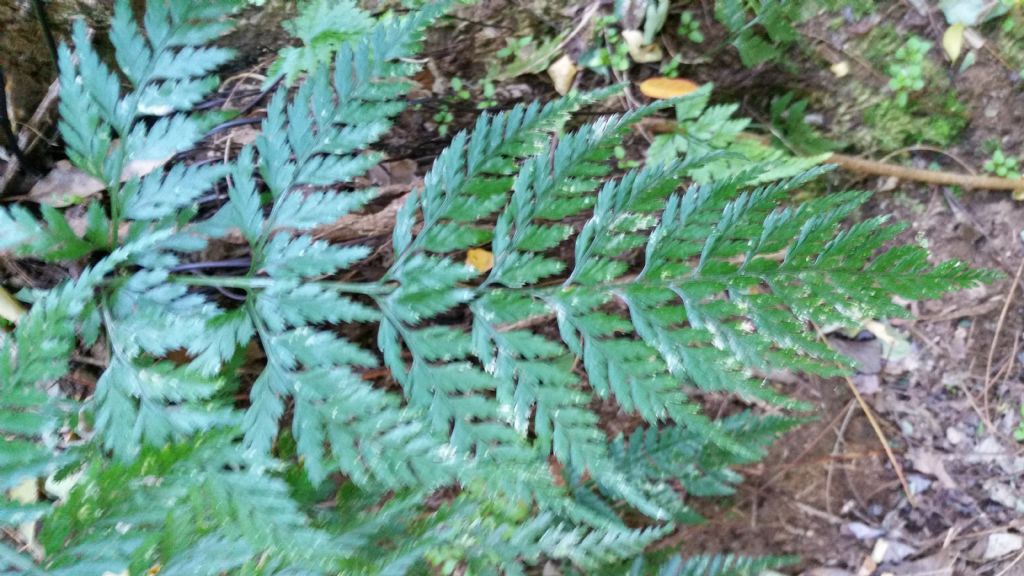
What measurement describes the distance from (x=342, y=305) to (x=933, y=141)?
235 centimetres

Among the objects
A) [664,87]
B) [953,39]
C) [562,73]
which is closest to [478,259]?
[562,73]

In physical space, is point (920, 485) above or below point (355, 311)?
below

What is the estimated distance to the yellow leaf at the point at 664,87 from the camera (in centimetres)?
253

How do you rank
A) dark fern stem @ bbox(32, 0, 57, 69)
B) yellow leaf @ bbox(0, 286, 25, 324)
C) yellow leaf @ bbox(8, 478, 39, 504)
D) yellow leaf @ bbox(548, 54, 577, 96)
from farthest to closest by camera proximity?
yellow leaf @ bbox(548, 54, 577, 96) → yellow leaf @ bbox(8, 478, 39, 504) → yellow leaf @ bbox(0, 286, 25, 324) → dark fern stem @ bbox(32, 0, 57, 69)

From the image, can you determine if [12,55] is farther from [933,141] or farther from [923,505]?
[923,505]

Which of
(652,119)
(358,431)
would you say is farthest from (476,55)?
(358,431)

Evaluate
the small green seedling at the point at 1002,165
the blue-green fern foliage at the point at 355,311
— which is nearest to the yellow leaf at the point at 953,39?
the small green seedling at the point at 1002,165

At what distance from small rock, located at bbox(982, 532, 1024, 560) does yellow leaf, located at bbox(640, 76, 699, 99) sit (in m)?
2.14

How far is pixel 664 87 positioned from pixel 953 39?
3.52 ft

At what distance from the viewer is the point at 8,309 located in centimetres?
185

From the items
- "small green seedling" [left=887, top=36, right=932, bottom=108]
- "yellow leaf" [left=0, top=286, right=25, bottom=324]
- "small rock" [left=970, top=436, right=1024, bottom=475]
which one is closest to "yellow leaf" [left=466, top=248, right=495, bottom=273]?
"yellow leaf" [left=0, top=286, right=25, bottom=324]

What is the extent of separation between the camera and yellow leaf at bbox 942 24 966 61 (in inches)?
102

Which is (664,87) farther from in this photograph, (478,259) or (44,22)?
(44,22)

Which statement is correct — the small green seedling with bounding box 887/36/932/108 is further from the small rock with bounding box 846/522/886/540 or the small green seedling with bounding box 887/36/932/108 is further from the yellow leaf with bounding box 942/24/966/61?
the small rock with bounding box 846/522/886/540
